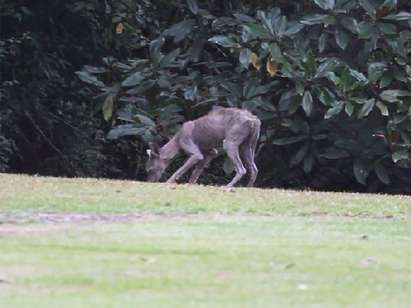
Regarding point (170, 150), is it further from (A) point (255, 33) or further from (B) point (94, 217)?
(B) point (94, 217)

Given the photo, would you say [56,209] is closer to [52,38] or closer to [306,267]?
[306,267]

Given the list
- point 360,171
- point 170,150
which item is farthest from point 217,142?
point 360,171

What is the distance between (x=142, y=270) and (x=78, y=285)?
89cm

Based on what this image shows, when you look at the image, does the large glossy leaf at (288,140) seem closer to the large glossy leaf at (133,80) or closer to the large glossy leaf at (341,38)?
the large glossy leaf at (341,38)

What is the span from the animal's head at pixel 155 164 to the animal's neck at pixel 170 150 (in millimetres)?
103

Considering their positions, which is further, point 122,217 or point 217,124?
point 217,124

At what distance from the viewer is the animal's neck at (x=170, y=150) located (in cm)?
2180

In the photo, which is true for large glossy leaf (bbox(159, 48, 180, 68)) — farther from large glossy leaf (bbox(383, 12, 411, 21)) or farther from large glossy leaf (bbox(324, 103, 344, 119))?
large glossy leaf (bbox(383, 12, 411, 21))

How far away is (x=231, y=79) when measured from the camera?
24.0 metres

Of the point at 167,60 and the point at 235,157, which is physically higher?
the point at 167,60

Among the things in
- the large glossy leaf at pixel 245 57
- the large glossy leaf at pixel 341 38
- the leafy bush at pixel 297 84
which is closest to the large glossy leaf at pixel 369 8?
the leafy bush at pixel 297 84

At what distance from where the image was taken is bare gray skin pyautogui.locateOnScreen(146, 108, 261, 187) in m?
20.3

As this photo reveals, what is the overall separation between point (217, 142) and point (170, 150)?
1.21 meters

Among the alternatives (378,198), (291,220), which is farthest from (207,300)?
(378,198)
